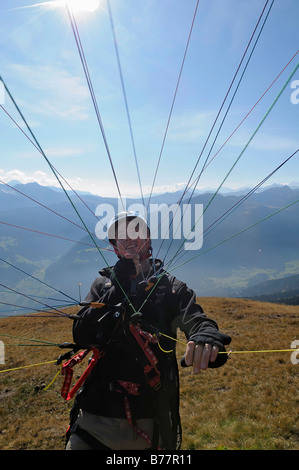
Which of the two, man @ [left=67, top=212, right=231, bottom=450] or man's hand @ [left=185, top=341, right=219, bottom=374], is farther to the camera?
man @ [left=67, top=212, right=231, bottom=450]

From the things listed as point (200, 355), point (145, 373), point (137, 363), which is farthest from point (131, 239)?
point (200, 355)

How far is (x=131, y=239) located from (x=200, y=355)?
258 cm

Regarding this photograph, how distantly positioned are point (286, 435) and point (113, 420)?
6099 mm

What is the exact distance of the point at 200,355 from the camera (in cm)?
288

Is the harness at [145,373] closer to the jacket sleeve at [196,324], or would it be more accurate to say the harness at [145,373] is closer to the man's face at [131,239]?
the jacket sleeve at [196,324]

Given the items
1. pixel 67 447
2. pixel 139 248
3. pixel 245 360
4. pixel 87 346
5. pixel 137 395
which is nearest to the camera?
pixel 67 447

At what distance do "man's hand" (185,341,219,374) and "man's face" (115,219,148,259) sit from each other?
1.94 metres

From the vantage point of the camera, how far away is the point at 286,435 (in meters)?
6.62

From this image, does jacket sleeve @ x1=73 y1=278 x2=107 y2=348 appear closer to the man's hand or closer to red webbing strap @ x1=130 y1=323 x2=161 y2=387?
red webbing strap @ x1=130 y1=323 x2=161 y2=387

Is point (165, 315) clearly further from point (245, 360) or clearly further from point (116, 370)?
point (245, 360)

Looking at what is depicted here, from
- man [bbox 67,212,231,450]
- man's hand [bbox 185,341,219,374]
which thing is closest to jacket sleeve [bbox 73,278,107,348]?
→ man [bbox 67,212,231,450]

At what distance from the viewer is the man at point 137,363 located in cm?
322

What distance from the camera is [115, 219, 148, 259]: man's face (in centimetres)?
458
